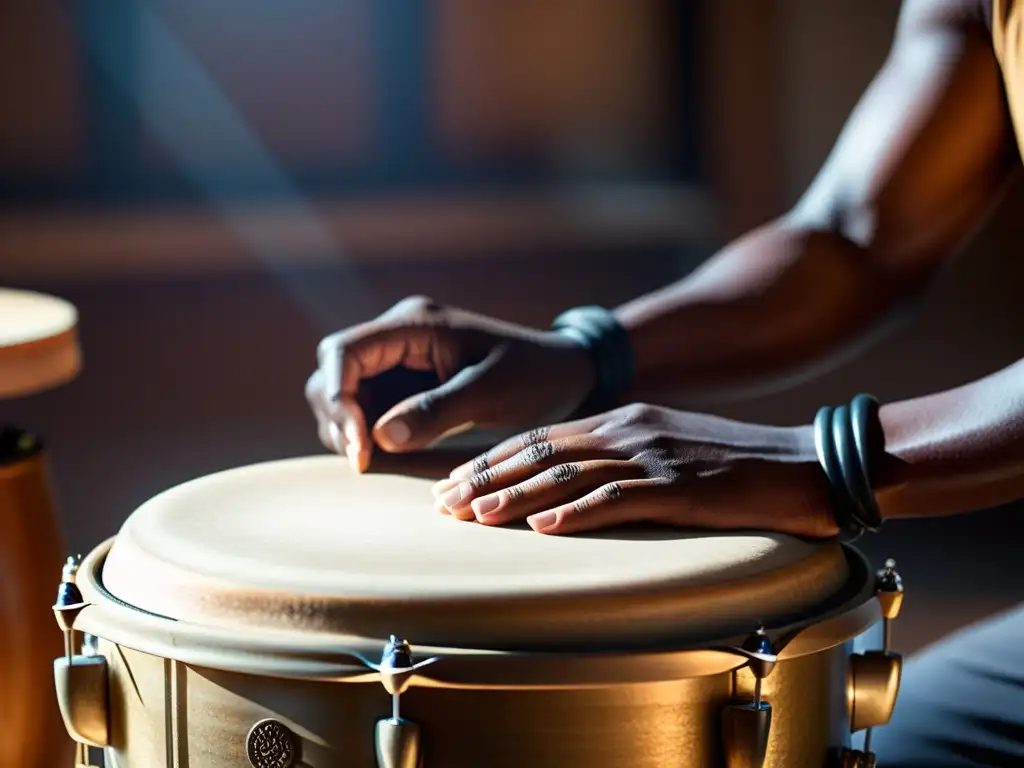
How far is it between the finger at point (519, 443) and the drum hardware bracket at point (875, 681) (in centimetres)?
22

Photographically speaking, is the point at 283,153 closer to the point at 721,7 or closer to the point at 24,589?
the point at 721,7

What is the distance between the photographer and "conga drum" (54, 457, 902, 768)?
0.73 m

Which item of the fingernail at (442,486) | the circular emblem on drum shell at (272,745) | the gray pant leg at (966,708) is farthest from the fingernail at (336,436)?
the gray pant leg at (966,708)

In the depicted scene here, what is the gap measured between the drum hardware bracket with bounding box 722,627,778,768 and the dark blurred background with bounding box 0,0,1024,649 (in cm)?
252

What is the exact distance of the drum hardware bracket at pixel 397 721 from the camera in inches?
28.1

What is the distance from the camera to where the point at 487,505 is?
889 millimetres

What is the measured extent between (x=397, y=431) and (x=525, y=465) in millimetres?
182

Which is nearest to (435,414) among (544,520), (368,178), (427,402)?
(427,402)

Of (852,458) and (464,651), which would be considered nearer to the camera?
(464,651)

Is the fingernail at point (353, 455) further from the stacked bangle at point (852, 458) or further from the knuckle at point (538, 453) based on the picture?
the stacked bangle at point (852, 458)

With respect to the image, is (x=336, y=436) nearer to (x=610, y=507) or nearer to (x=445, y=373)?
(x=445, y=373)

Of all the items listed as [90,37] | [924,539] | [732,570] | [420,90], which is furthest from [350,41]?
[732,570]

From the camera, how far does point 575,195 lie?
147 inches

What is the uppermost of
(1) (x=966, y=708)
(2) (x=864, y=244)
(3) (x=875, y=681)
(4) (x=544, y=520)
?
(2) (x=864, y=244)
